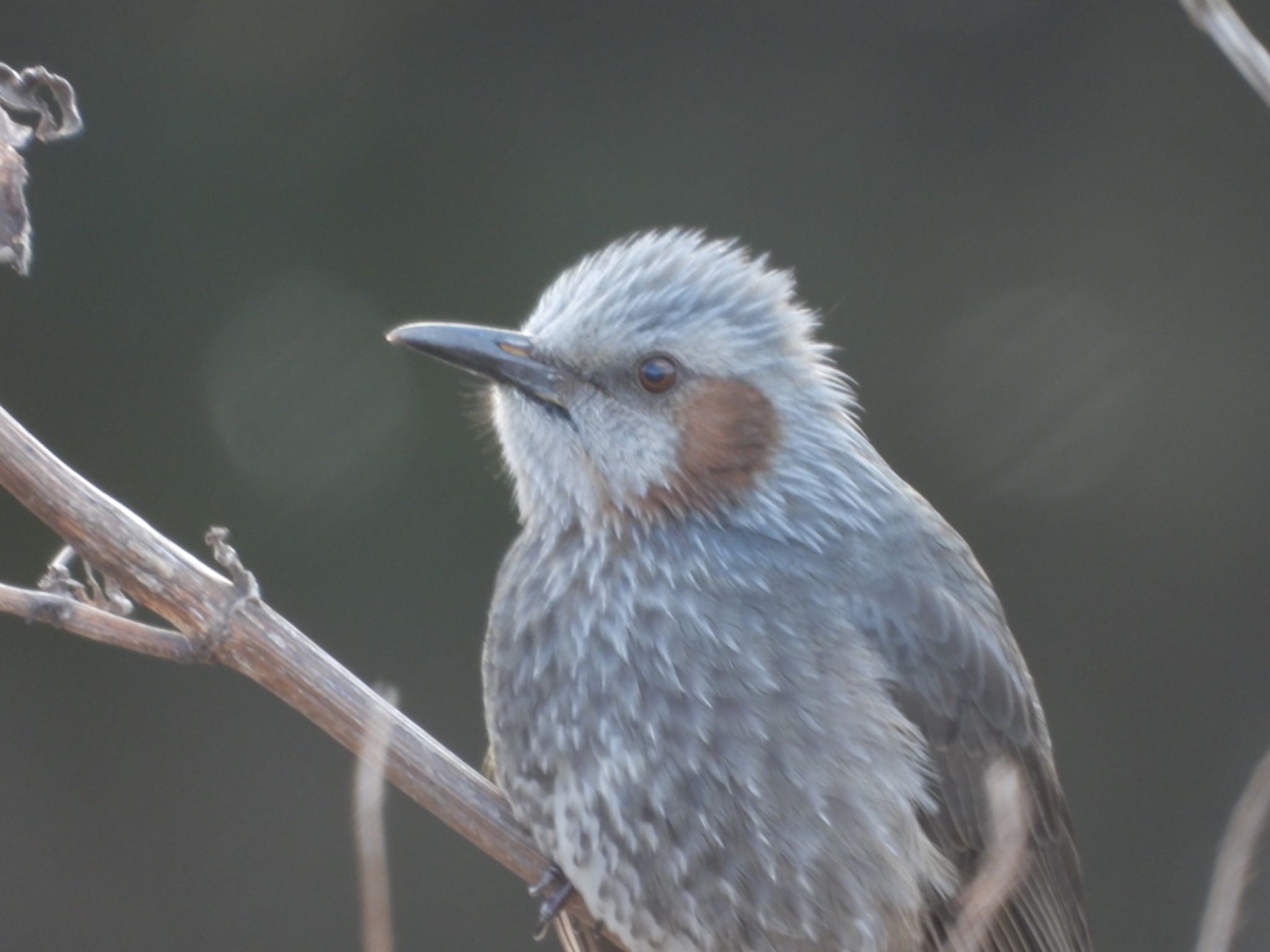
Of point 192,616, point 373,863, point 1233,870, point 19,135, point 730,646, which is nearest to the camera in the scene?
point 1233,870

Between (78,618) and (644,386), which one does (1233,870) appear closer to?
(78,618)

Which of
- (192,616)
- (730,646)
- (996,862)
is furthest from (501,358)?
(996,862)

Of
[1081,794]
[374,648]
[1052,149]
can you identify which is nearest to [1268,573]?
[1081,794]

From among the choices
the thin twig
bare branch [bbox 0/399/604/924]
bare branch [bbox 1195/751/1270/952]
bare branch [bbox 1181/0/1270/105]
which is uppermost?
bare branch [bbox 1181/0/1270/105]

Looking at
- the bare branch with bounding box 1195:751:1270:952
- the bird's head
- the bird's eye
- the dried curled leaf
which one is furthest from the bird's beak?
the bare branch with bounding box 1195:751:1270:952

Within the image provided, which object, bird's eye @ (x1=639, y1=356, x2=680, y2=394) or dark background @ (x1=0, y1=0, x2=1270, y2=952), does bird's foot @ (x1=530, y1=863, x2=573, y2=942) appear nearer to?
bird's eye @ (x1=639, y1=356, x2=680, y2=394)

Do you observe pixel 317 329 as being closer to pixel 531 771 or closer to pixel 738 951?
pixel 531 771
